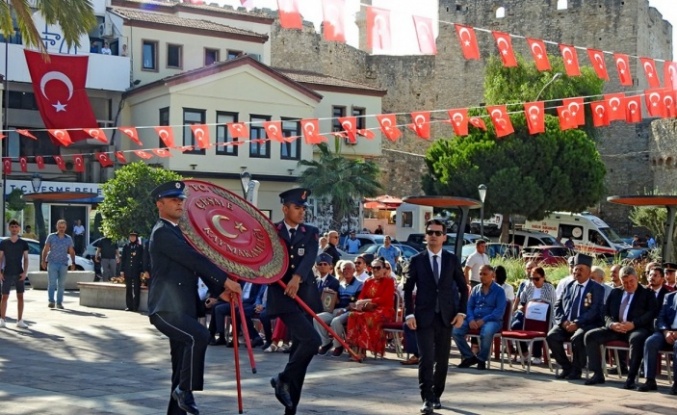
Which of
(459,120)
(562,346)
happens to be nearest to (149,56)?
(459,120)

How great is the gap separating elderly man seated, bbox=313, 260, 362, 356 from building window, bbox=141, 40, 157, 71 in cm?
2875

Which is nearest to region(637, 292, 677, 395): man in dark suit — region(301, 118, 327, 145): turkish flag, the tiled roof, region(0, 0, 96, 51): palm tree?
region(0, 0, 96, 51): palm tree

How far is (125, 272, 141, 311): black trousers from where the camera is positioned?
20.6 m

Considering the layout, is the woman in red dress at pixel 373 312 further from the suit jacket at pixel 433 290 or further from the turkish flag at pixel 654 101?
the turkish flag at pixel 654 101

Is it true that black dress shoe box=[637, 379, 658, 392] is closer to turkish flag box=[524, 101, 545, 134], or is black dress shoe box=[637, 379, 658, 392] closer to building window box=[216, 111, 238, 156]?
turkish flag box=[524, 101, 545, 134]

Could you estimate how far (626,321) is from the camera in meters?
12.0

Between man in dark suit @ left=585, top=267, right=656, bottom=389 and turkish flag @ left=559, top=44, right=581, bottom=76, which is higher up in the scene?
turkish flag @ left=559, top=44, right=581, bottom=76

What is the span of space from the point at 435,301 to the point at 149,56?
3475 centimetres

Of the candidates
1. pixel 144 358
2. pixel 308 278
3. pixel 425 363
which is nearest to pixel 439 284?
pixel 425 363

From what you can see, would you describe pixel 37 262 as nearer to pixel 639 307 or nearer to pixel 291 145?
pixel 291 145

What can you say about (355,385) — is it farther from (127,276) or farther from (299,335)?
(127,276)

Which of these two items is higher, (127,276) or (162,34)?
(162,34)

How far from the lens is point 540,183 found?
4488 cm

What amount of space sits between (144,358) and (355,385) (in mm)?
3438
